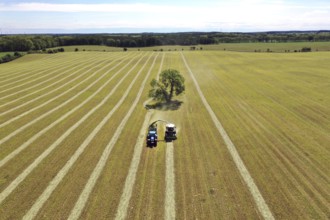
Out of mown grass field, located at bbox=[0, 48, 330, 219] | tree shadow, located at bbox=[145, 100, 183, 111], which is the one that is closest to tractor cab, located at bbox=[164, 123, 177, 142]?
mown grass field, located at bbox=[0, 48, 330, 219]

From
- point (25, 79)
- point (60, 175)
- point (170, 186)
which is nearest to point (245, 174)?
point (170, 186)

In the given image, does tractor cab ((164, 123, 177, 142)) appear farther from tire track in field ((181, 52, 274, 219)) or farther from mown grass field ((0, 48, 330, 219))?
tire track in field ((181, 52, 274, 219))

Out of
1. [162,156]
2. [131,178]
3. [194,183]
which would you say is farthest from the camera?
[162,156]

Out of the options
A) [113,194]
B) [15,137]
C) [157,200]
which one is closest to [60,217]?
[113,194]

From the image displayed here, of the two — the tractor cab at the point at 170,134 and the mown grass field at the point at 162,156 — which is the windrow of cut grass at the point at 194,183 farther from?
the tractor cab at the point at 170,134

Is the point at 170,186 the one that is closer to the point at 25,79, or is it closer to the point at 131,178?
the point at 131,178

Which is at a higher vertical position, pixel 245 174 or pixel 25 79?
pixel 245 174

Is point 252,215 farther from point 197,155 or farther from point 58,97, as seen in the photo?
point 58,97
